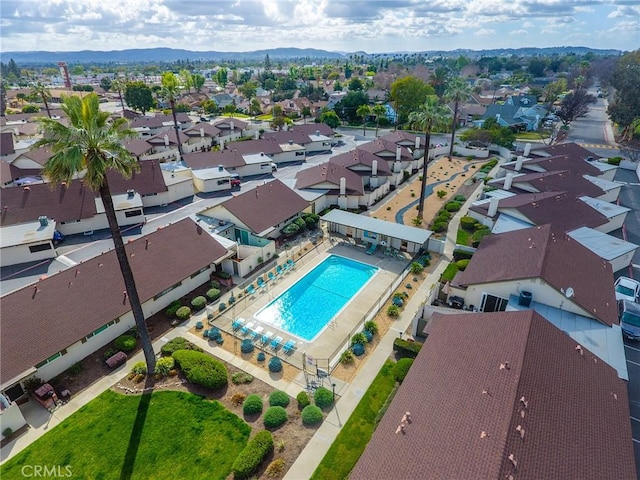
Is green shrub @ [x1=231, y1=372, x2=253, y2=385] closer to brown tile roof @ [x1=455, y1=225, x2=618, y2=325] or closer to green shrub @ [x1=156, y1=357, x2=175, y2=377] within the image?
green shrub @ [x1=156, y1=357, x2=175, y2=377]

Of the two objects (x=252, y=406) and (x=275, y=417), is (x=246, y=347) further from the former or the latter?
(x=275, y=417)

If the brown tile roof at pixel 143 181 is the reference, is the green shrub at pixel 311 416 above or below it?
below

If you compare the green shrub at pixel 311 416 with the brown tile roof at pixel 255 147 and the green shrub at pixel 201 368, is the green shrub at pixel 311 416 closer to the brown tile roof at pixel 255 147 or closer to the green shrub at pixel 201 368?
the green shrub at pixel 201 368

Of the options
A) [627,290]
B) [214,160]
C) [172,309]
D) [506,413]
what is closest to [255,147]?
[214,160]

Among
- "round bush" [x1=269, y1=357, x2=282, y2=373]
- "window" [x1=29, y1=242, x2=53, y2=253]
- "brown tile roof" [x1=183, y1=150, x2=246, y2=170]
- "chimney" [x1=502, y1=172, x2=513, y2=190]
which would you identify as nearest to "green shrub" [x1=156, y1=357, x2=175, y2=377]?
"round bush" [x1=269, y1=357, x2=282, y2=373]

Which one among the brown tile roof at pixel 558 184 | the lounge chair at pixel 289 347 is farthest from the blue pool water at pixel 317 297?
the brown tile roof at pixel 558 184
